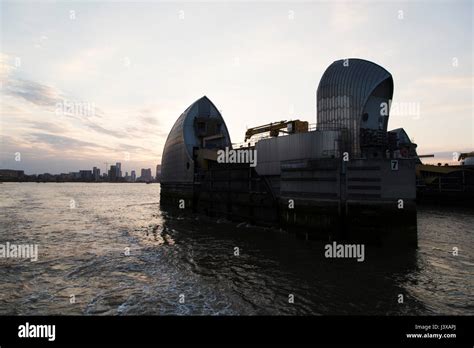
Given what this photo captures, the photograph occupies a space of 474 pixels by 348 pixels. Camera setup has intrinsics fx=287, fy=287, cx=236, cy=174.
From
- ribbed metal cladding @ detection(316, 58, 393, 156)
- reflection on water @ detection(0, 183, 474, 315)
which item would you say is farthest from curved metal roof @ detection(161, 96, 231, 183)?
ribbed metal cladding @ detection(316, 58, 393, 156)

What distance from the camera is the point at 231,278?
1541 centimetres

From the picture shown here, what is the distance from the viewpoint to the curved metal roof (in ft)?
177

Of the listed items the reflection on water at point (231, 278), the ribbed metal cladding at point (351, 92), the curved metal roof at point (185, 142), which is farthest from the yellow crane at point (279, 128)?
the reflection on water at point (231, 278)

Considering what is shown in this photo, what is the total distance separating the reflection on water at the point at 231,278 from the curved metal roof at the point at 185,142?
28.7 metres

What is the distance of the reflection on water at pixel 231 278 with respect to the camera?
11.9m

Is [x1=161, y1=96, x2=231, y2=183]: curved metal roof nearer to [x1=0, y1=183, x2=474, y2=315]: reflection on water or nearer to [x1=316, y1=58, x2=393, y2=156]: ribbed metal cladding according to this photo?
[x1=0, y1=183, x2=474, y2=315]: reflection on water

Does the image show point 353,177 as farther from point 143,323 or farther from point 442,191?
point 442,191

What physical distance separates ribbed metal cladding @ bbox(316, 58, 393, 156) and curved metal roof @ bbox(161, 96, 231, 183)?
3028cm

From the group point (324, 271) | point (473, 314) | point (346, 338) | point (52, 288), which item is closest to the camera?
point (346, 338)

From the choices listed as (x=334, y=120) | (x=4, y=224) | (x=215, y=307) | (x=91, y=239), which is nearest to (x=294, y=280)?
(x=215, y=307)

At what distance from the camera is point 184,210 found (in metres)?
52.4

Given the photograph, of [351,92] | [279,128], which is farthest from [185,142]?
[351,92]

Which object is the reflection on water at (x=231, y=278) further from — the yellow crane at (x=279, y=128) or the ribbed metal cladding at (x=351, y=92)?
the yellow crane at (x=279, y=128)

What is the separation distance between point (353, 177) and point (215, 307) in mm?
15772
